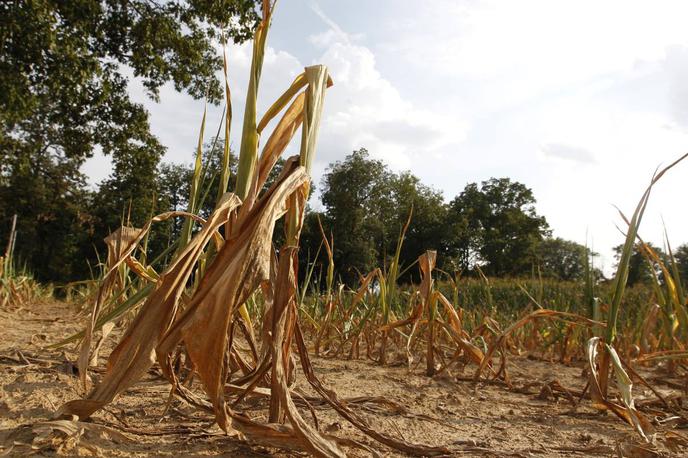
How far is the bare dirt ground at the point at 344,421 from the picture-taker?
2.74 feet

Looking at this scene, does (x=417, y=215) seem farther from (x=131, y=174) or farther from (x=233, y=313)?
(x=233, y=313)

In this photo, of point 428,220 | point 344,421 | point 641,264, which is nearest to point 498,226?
point 428,220

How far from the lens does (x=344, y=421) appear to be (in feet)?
3.86

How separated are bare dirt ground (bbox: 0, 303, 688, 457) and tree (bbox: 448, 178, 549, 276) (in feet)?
98.7

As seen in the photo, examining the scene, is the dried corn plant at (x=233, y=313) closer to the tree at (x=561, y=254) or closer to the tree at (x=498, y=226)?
the tree at (x=498, y=226)

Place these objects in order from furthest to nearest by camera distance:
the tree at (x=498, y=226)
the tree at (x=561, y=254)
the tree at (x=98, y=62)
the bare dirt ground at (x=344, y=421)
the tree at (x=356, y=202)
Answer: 1. the tree at (x=561, y=254)
2. the tree at (x=498, y=226)
3. the tree at (x=356, y=202)
4. the tree at (x=98, y=62)
5. the bare dirt ground at (x=344, y=421)

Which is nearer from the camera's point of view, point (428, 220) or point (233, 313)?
point (233, 313)

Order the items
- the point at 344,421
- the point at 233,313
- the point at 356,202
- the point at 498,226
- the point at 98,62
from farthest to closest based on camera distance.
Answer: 1. the point at 498,226
2. the point at 356,202
3. the point at 98,62
4. the point at 344,421
5. the point at 233,313

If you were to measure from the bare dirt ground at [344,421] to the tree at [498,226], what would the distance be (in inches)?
1184

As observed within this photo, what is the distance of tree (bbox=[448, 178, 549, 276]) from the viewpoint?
34.7 m

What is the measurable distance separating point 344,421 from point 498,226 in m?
39.8

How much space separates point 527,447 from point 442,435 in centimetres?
20

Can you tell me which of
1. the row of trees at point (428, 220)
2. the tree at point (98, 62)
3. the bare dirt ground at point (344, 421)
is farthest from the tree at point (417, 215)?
the bare dirt ground at point (344, 421)

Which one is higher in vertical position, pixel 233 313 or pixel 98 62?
pixel 98 62
